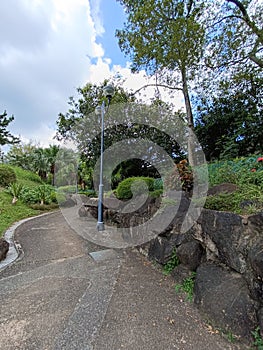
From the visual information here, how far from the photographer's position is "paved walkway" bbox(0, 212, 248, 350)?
139 cm

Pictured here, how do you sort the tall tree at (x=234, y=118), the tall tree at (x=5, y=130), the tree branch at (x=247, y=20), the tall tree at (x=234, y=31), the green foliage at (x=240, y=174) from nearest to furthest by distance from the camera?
the green foliage at (x=240, y=174) < the tree branch at (x=247, y=20) < the tall tree at (x=234, y=31) < the tall tree at (x=234, y=118) < the tall tree at (x=5, y=130)

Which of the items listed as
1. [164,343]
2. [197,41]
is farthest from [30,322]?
[197,41]

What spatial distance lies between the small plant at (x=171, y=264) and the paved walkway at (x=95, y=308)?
98 mm

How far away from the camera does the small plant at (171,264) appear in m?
2.39

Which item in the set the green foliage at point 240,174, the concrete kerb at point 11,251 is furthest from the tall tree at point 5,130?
the green foliage at point 240,174

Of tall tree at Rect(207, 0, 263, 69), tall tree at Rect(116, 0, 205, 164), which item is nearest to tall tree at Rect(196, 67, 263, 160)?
tall tree at Rect(207, 0, 263, 69)

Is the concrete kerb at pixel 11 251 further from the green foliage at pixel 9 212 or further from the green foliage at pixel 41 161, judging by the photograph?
the green foliage at pixel 41 161

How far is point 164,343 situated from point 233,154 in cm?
477

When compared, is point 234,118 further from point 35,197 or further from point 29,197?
point 29,197

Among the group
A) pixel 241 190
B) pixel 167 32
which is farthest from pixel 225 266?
pixel 167 32

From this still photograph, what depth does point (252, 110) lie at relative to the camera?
5.25 meters

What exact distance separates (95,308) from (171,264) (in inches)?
43.9

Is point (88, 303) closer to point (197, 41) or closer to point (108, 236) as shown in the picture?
point (108, 236)

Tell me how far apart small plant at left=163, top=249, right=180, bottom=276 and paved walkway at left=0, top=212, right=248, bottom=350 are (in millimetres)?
98
